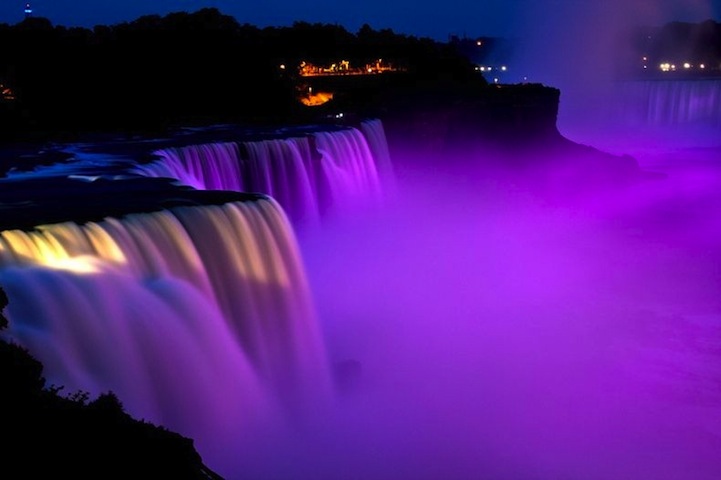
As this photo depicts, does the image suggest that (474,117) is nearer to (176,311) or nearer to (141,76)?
(141,76)

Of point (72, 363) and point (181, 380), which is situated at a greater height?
point (72, 363)

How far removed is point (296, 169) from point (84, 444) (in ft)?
45.3

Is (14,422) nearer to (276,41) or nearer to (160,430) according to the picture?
(160,430)

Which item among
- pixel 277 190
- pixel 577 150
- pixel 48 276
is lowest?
pixel 577 150

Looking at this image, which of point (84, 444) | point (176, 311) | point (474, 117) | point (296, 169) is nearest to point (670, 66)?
A: point (474, 117)

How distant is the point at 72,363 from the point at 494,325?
346 inches

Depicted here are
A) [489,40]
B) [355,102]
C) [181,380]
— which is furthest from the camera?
[489,40]

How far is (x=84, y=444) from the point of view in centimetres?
387

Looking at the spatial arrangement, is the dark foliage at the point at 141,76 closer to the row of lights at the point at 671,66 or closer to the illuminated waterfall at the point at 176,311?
the illuminated waterfall at the point at 176,311

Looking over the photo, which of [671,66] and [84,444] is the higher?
[84,444]

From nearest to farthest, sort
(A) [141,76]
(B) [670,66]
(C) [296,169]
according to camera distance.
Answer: (C) [296,169] → (A) [141,76] → (B) [670,66]

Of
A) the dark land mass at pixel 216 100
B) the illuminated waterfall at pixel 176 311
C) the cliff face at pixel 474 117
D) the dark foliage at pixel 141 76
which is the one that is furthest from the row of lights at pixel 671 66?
the illuminated waterfall at pixel 176 311

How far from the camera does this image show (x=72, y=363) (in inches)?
268

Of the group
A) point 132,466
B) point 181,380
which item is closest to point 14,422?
point 132,466
